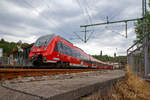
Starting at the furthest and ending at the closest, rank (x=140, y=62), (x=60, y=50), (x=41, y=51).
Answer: (x=60, y=50), (x=41, y=51), (x=140, y=62)

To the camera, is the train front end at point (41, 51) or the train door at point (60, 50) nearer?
the train front end at point (41, 51)

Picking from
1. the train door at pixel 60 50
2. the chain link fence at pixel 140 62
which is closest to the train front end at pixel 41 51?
the train door at pixel 60 50

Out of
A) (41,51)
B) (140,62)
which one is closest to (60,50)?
(41,51)

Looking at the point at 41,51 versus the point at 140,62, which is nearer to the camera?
the point at 140,62

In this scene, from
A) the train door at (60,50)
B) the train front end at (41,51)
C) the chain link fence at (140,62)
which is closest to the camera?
the chain link fence at (140,62)

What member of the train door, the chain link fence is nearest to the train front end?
the train door

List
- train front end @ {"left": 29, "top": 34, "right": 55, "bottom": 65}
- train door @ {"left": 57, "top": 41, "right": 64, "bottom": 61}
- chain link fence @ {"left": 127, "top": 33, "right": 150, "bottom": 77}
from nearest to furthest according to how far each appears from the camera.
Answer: chain link fence @ {"left": 127, "top": 33, "right": 150, "bottom": 77}
train front end @ {"left": 29, "top": 34, "right": 55, "bottom": 65}
train door @ {"left": 57, "top": 41, "right": 64, "bottom": 61}

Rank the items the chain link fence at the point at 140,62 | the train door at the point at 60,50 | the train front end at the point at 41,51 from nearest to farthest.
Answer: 1. the chain link fence at the point at 140,62
2. the train front end at the point at 41,51
3. the train door at the point at 60,50

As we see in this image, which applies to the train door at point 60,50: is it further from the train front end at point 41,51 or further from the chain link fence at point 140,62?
the chain link fence at point 140,62

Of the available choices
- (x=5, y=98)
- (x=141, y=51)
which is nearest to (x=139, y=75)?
(x=141, y=51)

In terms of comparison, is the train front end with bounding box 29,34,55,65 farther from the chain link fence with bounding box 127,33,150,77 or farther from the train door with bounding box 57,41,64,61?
the chain link fence with bounding box 127,33,150,77

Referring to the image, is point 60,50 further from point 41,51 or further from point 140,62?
point 140,62

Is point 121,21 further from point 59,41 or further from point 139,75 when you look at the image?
point 139,75

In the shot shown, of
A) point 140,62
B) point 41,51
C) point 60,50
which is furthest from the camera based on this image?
point 60,50
